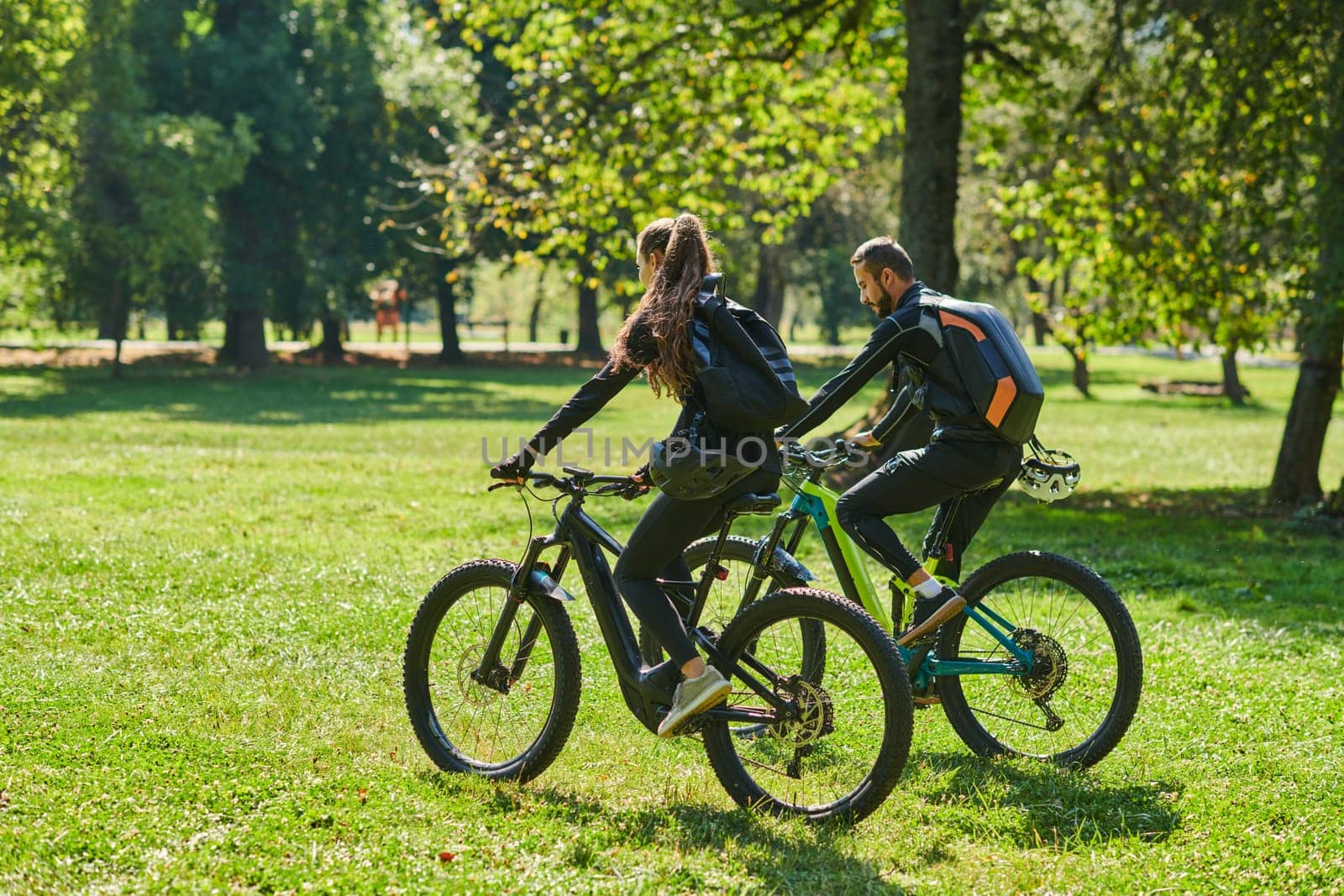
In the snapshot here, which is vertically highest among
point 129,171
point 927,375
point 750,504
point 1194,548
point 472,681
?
point 129,171

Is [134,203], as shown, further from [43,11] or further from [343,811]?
[343,811]

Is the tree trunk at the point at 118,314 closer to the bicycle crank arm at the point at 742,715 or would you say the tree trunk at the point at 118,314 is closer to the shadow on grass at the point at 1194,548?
the shadow on grass at the point at 1194,548

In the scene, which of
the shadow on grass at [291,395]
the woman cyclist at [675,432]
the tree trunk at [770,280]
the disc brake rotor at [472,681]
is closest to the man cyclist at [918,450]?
the woman cyclist at [675,432]

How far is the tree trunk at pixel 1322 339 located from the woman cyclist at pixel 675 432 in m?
8.20

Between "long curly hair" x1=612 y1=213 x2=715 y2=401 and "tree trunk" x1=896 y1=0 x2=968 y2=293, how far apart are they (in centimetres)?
966

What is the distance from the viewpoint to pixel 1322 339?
37.8ft

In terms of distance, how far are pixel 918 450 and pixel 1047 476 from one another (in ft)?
1.86

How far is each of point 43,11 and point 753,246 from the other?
23743 millimetres

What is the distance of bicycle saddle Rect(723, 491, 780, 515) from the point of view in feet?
→ 15.3

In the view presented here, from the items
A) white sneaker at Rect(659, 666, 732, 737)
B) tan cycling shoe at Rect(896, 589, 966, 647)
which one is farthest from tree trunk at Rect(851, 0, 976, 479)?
white sneaker at Rect(659, 666, 732, 737)

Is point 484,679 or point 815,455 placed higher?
point 815,455

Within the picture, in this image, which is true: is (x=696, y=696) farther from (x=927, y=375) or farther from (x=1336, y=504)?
(x=1336, y=504)

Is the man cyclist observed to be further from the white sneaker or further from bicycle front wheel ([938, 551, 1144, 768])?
the white sneaker

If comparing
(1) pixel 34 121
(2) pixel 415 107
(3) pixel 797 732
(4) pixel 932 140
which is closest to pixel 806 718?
(3) pixel 797 732
